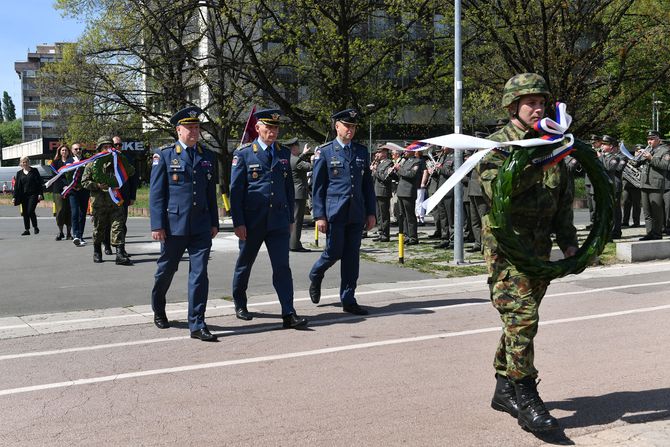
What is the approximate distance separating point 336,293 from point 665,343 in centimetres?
430

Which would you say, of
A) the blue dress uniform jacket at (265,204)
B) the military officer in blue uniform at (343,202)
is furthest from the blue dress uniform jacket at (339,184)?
the blue dress uniform jacket at (265,204)

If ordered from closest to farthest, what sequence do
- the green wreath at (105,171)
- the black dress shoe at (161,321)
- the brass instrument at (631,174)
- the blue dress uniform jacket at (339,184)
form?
1. the black dress shoe at (161,321)
2. the blue dress uniform jacket at (339,184)
3. the green wreath at (105,171)
4. the brass instrument at (631,174)

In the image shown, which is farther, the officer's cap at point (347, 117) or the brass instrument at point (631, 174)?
the brass instrument at point (631, 174)

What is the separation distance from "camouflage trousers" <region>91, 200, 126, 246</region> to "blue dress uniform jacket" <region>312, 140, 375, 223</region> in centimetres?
545

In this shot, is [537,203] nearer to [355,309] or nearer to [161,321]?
[355,309]

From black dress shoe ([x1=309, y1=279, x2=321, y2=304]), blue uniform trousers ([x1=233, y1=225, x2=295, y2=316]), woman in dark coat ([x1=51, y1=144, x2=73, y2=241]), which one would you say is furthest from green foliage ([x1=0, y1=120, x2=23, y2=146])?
blue uniform trousers ([x1=233, y1=225, x2=295, y2=316])

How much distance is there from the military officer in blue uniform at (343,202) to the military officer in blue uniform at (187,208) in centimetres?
147

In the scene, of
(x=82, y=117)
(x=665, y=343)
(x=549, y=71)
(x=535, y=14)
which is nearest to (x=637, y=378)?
(x=665, y=343)

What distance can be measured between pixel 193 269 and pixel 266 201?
41.3 inches

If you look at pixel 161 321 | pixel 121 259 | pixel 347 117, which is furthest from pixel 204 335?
pixel 121 259

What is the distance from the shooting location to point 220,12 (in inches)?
793

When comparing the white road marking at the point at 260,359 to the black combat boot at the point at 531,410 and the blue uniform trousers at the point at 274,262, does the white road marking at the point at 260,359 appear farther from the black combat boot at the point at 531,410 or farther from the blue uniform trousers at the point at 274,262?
the black combat boot at the point at 531,410

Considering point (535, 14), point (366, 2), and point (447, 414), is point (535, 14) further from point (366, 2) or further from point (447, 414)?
point (447, 414)

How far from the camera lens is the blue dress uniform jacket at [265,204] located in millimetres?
8094
